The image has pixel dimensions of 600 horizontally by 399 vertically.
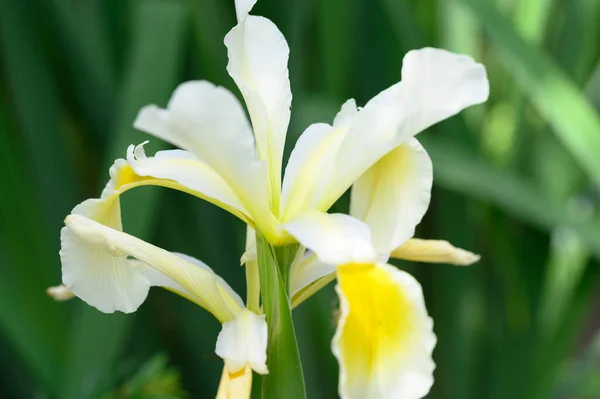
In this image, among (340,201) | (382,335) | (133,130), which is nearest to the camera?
(382,335)

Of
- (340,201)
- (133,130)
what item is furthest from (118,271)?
(340,201)

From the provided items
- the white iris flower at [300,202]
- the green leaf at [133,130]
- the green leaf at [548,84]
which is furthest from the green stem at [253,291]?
the green leaf at [548,84]

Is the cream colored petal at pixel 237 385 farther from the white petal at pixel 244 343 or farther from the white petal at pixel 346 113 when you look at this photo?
the white petal at pixel 346 113

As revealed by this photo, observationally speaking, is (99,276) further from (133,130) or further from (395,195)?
(133,130)

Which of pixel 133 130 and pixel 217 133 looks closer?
pixel 217 133

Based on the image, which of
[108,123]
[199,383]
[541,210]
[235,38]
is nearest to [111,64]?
[108,123]
